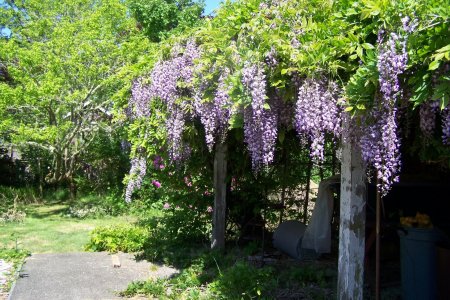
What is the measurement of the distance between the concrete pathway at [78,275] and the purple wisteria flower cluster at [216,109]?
2.33m

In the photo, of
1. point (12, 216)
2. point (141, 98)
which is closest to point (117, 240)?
point (141, 98)

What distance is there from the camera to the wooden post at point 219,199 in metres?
6.91

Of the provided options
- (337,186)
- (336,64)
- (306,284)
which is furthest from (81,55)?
(336,64)

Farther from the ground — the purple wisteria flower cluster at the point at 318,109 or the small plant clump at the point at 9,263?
the purple wisteria flower cluster at the point at 318,109

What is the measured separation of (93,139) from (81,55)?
2.71 m

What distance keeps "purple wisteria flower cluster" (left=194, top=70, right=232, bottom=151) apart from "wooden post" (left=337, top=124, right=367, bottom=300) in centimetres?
116

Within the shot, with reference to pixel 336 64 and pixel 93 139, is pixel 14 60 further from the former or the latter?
pixel 336 64

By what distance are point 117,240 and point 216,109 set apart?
4.14 metres

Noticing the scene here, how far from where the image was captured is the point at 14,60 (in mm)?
12484

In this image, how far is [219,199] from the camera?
22.8 feet

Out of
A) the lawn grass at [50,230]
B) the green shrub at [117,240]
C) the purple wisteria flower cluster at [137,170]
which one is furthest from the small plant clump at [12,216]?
the purple wisteria flower cluster at [137,170]

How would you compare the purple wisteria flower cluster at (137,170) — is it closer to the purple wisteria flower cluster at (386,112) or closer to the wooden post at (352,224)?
the wooden post at (352,224)

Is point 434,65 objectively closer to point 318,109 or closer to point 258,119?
point 318,109

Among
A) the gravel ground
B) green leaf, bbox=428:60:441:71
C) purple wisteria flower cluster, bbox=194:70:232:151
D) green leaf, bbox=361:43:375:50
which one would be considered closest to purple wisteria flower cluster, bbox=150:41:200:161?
purple wisteria flower cluster, bbox=194:70:232:151
